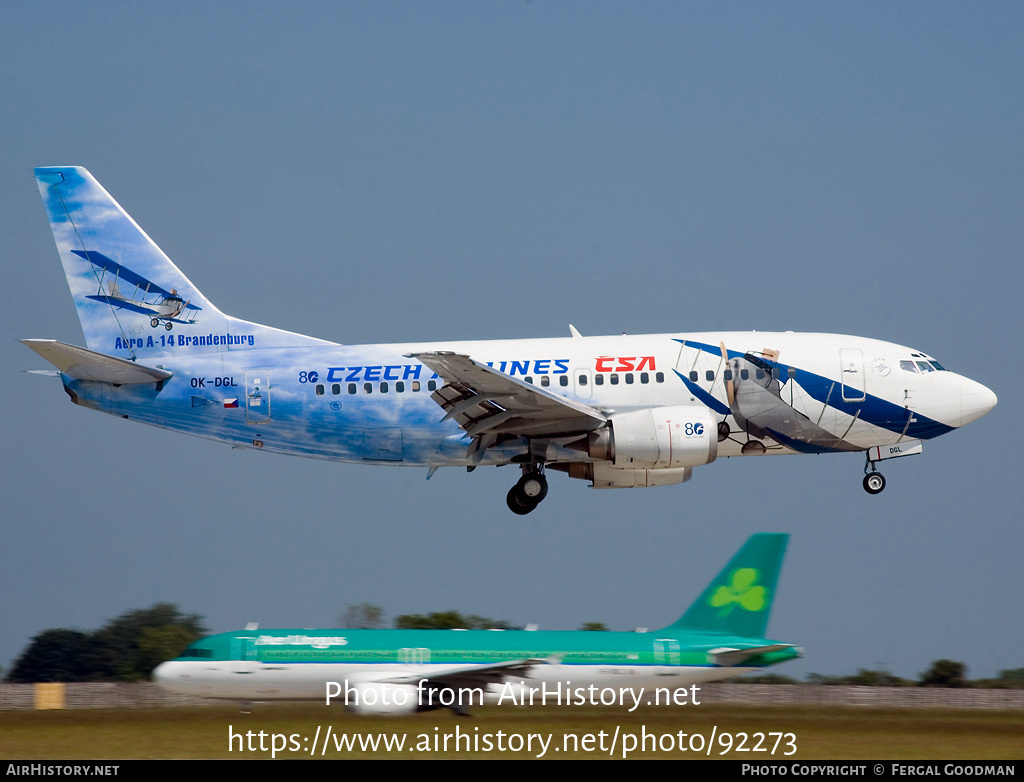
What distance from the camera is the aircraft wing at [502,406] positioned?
36906 millimetres

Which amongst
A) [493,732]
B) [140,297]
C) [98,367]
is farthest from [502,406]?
[493,732]

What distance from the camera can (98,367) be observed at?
130ft

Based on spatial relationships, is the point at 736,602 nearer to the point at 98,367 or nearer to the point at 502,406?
the point at 502,406

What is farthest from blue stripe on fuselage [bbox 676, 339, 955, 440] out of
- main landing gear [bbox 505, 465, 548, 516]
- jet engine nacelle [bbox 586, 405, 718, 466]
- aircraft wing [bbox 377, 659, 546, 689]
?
aircraft wing [bbox 377, 659, 546, 689]

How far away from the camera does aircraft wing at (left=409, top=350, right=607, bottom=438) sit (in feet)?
121

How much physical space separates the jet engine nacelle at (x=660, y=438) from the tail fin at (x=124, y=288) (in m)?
8.74

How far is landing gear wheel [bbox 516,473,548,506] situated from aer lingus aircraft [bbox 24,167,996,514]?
4cm

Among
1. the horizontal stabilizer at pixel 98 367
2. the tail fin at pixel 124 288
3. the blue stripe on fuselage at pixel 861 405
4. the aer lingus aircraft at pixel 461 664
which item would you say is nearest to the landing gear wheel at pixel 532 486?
the blue stripe on fuselage at pixel 861 405

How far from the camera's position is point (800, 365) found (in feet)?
129

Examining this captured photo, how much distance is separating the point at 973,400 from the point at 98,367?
2389 cm

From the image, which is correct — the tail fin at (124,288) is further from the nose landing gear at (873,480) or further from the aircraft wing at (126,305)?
the nose landing gear at (873,480)
